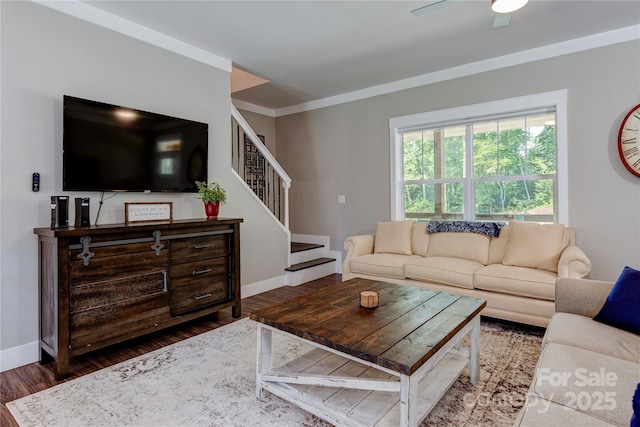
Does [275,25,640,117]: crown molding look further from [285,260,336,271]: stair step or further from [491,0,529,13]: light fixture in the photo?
[285,260,336,271]: stair step

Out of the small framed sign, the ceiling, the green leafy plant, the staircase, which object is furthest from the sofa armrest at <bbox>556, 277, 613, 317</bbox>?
the small framed sign

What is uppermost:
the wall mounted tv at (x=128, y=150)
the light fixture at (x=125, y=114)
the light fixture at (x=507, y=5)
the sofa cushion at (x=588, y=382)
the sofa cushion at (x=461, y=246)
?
the light fixture at (x=507, y=5)

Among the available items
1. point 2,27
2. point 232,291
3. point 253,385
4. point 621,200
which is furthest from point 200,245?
point 621,200

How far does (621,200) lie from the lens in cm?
327

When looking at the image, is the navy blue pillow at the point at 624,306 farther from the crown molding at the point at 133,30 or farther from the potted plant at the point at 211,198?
the crown molding at the point at 133,30

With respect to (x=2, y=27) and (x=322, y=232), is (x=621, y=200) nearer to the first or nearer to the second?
(x=322, y=232)

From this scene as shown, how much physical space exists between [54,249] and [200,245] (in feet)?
3.53

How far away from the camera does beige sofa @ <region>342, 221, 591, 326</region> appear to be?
2869 mm

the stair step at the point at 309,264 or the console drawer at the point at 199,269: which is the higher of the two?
the console drawer at the point at 199,269

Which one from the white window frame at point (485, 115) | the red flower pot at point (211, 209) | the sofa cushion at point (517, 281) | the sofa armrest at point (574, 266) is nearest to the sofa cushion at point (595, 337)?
the sofa cushion at point (517, 281)

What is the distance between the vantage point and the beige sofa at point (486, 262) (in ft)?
9.41

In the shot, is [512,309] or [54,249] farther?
[512,309]

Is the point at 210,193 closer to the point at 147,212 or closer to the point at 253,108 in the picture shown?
the point at 147,212

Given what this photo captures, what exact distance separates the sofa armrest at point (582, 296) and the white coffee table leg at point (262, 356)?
1.87 meters
